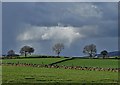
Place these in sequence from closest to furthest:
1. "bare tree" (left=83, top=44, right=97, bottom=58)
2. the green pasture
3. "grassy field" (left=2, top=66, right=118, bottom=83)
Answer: the green pasture
"grassy field" (left=2, top=66, right=118, bottom=83)
"bare tree" (left=83, top=44, right=97, bottom=58)

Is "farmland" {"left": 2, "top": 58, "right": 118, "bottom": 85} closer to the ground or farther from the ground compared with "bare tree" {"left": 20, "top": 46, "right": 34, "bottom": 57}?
closer to the ground

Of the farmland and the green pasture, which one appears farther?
the farmland

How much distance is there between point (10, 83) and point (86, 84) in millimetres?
6533

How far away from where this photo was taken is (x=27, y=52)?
155625 mm

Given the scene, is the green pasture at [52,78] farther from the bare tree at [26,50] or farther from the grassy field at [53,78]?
the bare tree at [26,50]

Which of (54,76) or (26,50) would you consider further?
(26,50)

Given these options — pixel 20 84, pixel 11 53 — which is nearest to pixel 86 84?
pixel 20 84

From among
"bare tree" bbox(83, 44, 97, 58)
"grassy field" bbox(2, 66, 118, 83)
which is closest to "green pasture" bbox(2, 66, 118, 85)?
"grassy field" bbox(2, 66, 118, 83)

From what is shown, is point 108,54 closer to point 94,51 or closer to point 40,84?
point 94,51

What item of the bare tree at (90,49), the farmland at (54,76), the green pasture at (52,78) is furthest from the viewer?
the bare tree at (90,49)

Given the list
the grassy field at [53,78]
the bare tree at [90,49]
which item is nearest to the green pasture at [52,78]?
the grassy field at [53,78]

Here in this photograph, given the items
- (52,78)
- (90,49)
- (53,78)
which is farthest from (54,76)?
(90,49)

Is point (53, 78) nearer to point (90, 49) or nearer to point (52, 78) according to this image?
point (52, 78)

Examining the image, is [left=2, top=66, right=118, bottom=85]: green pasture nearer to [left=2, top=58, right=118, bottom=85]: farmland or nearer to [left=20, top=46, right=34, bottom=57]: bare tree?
[left=2, top=58, right=118, bottom=85]: farmland
